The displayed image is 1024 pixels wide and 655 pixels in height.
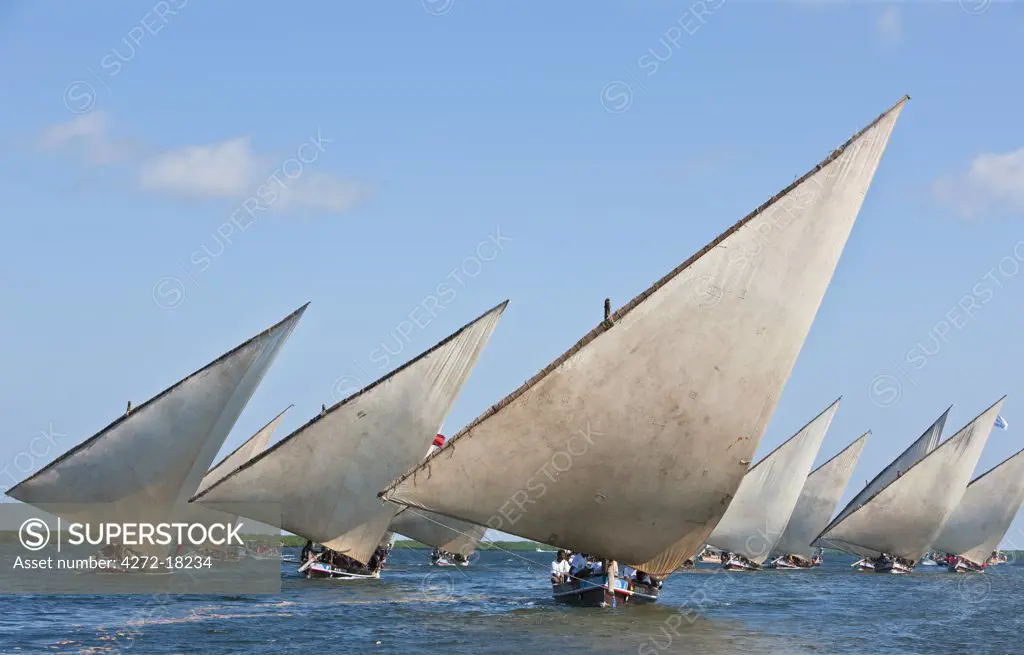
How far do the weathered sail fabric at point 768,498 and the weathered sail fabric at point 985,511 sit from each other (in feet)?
59.1

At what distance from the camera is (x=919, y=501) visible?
92500 millimetres

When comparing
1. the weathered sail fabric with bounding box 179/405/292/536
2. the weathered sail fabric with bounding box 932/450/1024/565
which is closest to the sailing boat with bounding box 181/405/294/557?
the weathered sail fabric with bounding box 179/405/292/536

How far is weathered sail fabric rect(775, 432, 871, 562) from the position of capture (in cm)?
10862

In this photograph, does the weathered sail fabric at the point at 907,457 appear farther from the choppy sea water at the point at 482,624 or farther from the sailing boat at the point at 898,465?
the choppy sea water at the point at 482,624

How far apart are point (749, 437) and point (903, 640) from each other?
991 cm

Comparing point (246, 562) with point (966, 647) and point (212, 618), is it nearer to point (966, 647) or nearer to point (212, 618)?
point (212, 618)

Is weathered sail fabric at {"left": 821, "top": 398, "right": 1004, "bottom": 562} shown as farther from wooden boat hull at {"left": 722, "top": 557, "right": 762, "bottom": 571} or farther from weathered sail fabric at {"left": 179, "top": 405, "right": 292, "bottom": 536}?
weathered sail fabric at {"left": 179, "top": 405, "right": 292, "bottom": 536}

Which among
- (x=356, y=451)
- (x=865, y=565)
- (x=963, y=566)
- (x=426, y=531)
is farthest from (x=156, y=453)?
(x=963, y=566)

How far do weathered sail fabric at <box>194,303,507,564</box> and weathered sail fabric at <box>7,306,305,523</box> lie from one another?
4464 mm

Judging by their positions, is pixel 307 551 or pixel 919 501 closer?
pixel 307 551

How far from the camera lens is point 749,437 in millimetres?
36125

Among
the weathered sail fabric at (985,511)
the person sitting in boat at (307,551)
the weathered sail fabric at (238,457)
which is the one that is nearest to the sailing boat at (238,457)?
the weathered sail fabric at (238,457)

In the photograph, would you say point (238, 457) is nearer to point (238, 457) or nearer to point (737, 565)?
point (238, 457)

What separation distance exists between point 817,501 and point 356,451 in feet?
215
